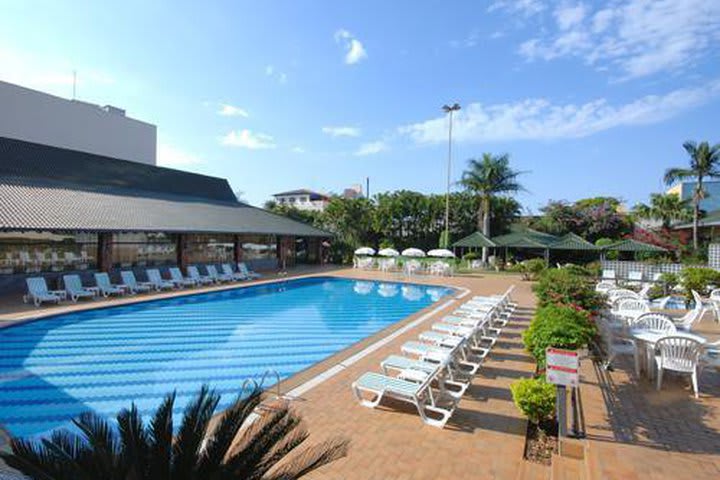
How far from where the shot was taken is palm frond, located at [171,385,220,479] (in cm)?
241

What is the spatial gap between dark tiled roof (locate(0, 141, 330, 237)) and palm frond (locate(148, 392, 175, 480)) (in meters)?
14.4

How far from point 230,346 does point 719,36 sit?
16.2 metres

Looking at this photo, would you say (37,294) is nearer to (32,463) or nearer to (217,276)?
(217,276)

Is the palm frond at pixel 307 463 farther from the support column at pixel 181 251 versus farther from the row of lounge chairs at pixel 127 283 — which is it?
the support column at pixel 181 251

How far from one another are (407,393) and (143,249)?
17796 mm

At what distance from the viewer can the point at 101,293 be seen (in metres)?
15.2

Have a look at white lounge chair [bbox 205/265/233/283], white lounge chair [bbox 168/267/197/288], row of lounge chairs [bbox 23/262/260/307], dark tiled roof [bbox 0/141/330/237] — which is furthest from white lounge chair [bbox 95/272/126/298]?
white lounge chair [bbox 205/265/233/283]

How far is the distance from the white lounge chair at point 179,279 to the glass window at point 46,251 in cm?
310

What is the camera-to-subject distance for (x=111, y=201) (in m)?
18.9

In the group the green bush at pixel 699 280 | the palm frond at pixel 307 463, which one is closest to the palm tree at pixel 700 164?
the green bush at pixel 699 280

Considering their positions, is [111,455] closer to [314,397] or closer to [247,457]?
[247,457]

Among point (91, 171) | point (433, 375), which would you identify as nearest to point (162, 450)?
point (433, 375)

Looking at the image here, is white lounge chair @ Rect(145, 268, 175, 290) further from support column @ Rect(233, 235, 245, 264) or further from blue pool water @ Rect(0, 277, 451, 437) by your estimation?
support column @ Rect(233, 235, 245, 264)

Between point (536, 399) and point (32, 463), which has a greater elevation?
point (32, 463)
